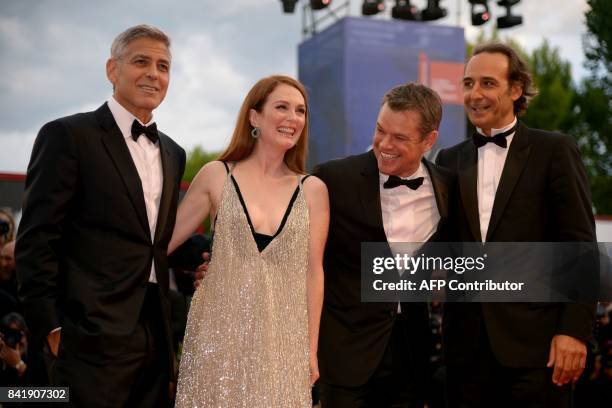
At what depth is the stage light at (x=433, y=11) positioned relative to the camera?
39.9ft

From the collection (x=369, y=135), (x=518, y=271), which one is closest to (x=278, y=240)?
(x=518, y=271)

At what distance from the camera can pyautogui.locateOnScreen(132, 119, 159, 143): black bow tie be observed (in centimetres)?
291

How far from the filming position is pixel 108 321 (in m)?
2.66

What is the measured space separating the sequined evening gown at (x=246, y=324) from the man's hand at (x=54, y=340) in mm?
592

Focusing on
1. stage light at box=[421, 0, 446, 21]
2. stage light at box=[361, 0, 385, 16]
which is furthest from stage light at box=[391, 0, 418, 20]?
stage light at box=[361, 0, 385, 16]

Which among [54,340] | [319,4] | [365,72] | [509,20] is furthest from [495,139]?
[365,72]

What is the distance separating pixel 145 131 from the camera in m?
2.94

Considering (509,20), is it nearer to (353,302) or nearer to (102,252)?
(353,302)

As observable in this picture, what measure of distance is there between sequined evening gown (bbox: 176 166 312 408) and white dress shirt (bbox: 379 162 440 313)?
1.63ft

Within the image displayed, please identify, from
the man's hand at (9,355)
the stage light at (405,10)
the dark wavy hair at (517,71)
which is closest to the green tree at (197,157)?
the stage light at (405,10)

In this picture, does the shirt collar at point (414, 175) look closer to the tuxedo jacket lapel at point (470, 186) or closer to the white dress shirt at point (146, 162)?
the tuxedo jacket lapel at point (470, 186)

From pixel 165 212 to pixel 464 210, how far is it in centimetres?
147

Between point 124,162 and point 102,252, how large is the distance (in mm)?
388

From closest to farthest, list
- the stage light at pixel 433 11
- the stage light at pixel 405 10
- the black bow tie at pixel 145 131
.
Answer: the black bow tie at pixel 145 131, the stage light at pixel 433 11, the stage light at pixel 405 10
